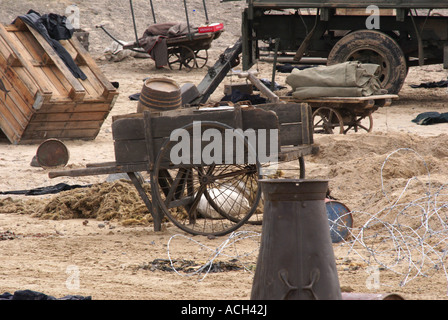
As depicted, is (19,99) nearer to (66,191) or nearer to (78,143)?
(78,143)

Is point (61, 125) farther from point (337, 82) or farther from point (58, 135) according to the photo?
point (337, 82)

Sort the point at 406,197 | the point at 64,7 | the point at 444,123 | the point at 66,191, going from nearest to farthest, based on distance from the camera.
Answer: the point at 406,197 < the point at 66,191 < the point at 444,123 < the point at 64,7

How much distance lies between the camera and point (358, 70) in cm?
1170

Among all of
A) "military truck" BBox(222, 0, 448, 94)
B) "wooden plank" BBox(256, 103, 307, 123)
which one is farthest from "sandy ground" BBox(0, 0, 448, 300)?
"military truck" BBox(222, 0, 448, 94)

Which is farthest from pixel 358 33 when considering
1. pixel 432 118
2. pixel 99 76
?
pixel 99 76

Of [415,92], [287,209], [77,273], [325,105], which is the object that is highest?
[287,209]

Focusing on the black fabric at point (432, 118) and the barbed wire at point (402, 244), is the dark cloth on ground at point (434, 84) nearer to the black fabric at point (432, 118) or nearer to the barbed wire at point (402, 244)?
the black fabric at point (432, 118)

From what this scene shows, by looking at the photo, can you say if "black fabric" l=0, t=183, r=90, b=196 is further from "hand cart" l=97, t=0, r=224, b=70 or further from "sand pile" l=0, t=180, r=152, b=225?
"hand cart" l=97, t=0, r=224, b=70

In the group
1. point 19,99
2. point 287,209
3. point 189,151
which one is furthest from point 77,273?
point 19,99

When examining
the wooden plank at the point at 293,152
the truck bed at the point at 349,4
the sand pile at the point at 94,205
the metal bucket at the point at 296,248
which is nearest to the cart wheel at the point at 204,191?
the wooden plank at the point at 293,152

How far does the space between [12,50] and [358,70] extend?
19.0ft

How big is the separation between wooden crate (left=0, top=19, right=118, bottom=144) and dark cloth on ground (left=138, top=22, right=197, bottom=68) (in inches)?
270

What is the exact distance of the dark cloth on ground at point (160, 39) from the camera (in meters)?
19.3
